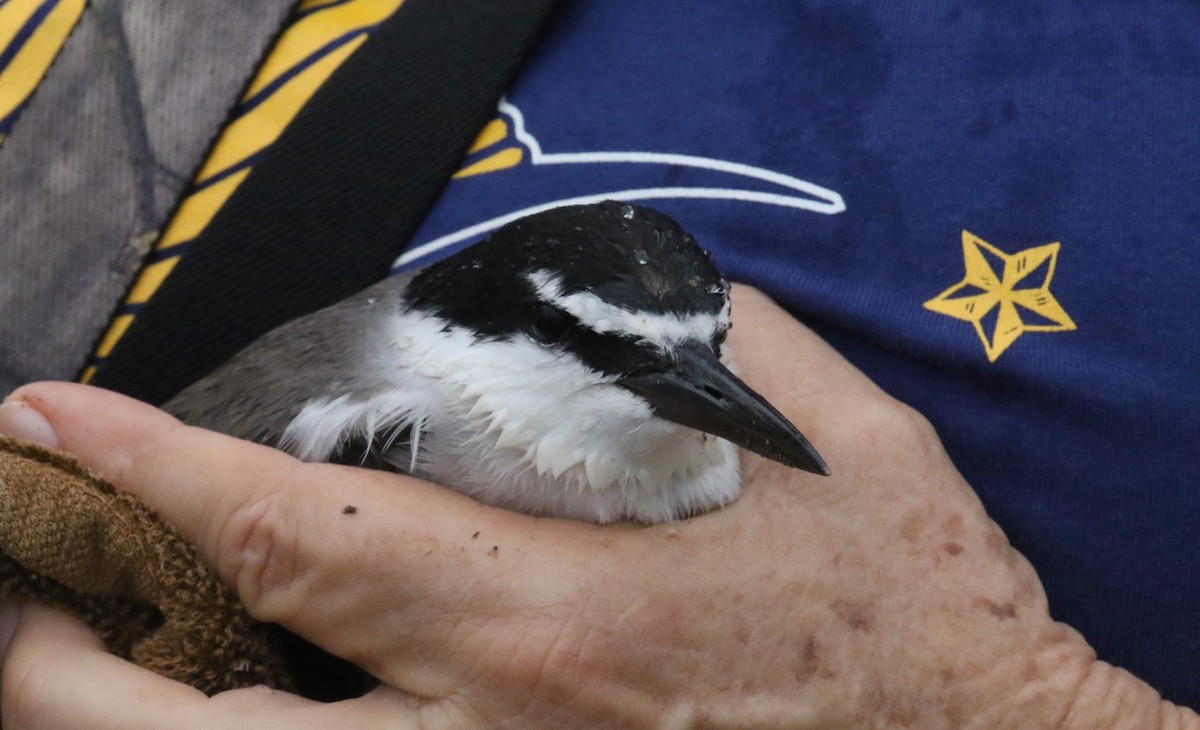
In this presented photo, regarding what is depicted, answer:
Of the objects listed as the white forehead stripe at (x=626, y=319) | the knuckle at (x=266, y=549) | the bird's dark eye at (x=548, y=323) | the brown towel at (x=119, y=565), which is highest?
the white forehead stripe at (x=626, y=319)

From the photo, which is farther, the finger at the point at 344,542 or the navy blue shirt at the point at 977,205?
the navy blue shirt at the point at 977,205

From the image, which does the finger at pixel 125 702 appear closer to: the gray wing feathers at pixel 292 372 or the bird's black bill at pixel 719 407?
the gray wing feathers at pixel 292 372

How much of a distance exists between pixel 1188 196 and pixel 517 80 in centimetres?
147

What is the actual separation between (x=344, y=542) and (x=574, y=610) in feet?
1.22

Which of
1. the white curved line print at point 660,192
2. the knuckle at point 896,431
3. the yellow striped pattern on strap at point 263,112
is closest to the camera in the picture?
the knuckle at point 896,431

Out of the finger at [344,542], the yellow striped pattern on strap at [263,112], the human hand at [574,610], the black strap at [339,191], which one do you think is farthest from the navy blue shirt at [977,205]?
the finger at [344,542]

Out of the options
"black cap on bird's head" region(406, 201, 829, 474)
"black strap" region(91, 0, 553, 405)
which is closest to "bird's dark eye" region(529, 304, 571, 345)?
"black cap on bird's head" region(406, 201, 829, 474)

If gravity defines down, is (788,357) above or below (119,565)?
above

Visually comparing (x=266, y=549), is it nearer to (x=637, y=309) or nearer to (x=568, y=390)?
(x=568, y=390)

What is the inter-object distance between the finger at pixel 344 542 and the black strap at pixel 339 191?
35 cm

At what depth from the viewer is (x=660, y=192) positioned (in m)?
2.26

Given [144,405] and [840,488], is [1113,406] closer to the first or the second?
[840,488]

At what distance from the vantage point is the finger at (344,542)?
156 cm

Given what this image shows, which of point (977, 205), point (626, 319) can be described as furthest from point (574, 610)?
point (977, 205)
